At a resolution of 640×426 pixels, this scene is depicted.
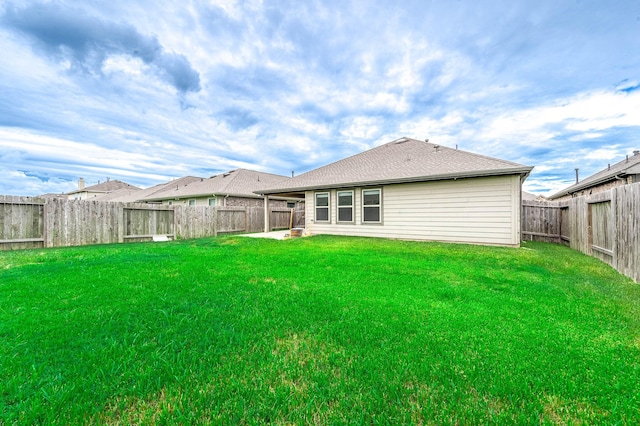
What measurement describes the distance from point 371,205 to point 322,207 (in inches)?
102

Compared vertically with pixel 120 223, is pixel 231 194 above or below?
above

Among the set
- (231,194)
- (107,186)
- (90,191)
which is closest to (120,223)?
(231,194)

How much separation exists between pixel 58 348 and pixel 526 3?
1297cm

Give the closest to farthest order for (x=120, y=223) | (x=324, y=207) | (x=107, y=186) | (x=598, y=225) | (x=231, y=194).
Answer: (x=598, y=225) → (x=120, y=223) → (x=324, y=207) → (x=231, y=194) → (x=107, y=186)

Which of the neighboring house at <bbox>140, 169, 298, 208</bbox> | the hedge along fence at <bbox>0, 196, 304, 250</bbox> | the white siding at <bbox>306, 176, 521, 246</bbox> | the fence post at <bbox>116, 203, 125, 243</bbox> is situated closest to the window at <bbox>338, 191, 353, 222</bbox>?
the white siding at <bbox>306, 176, 521, 246</bbox>

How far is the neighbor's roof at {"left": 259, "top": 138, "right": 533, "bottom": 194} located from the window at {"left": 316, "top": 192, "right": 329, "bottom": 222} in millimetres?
606

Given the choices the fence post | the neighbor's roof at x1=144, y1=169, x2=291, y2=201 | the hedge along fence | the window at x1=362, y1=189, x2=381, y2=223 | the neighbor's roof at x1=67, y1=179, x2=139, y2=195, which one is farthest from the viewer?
the neighbor's roof at x1=67, y1=179, x2=139, y2=195

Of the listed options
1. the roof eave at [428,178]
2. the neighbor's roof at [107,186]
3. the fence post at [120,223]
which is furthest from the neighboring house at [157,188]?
the roof eave at [428,178]

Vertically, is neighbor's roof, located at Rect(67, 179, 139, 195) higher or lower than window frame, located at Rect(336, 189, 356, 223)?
higher

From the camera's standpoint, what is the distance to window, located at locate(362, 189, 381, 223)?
11.4 m

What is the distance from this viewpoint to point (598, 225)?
22.6ft

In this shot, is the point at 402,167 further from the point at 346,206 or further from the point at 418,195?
the point at 346,206

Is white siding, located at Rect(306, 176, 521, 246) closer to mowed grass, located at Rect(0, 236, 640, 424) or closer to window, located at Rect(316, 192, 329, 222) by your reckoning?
window, located at Rect(316, 192, 329, 222)

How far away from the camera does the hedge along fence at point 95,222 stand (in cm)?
867
